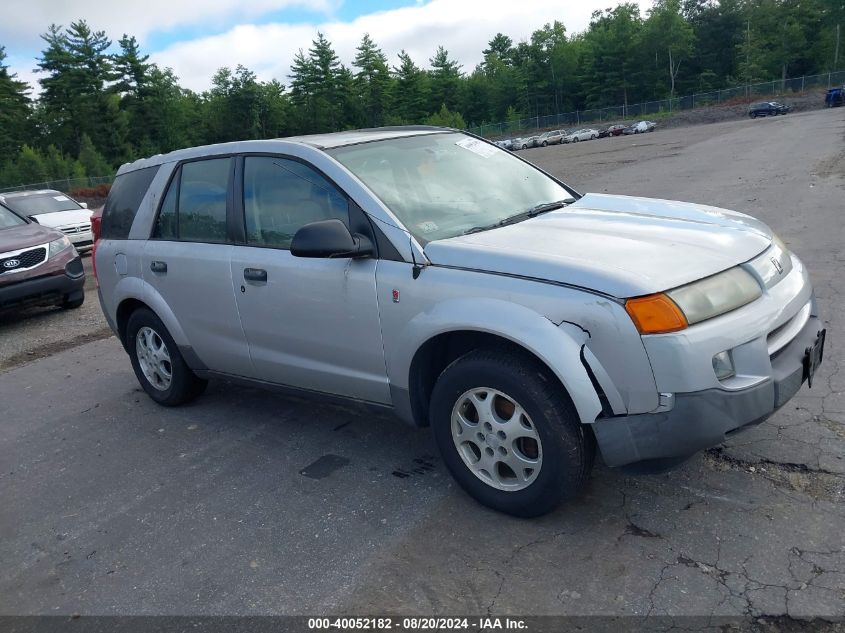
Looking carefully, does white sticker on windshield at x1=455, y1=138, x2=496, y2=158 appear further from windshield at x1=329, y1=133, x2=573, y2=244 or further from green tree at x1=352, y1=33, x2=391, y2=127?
green tree at x1=352, y1=33, x2=391, y2=127

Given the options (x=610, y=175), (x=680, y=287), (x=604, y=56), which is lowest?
(x=610, y=175)

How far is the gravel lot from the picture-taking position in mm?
2898

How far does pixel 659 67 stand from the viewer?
301 ft

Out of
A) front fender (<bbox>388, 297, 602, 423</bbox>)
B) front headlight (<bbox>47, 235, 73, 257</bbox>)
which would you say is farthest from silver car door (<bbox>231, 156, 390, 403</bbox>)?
front headlight (<bbox>47, 235, 73, 257</bbox>)

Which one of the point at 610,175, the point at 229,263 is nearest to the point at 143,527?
the point at 229,263

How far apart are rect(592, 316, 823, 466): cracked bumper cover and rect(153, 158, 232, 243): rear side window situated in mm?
2818

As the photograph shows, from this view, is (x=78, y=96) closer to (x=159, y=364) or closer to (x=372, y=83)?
(x=372, y=83)

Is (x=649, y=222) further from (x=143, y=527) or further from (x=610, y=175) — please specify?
(x=610, y=175)

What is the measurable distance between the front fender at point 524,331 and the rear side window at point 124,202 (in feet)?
9.61

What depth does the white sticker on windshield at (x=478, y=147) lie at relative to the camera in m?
4.72

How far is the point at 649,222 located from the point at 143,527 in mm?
3081

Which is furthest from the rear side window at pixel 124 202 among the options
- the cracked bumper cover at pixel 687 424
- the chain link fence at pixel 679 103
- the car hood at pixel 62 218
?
the chain link fence at pixel 679 103

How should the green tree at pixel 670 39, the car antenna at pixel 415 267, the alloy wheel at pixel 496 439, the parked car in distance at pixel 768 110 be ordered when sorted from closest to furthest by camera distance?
the alloy wheel at pixel 496 439
the car antenna at pixel 415 267
the parked car in distance at pixel 768 110
the green tree at pixel 670 39

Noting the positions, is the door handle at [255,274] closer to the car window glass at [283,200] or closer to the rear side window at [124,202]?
the car window glass at [283,200]
